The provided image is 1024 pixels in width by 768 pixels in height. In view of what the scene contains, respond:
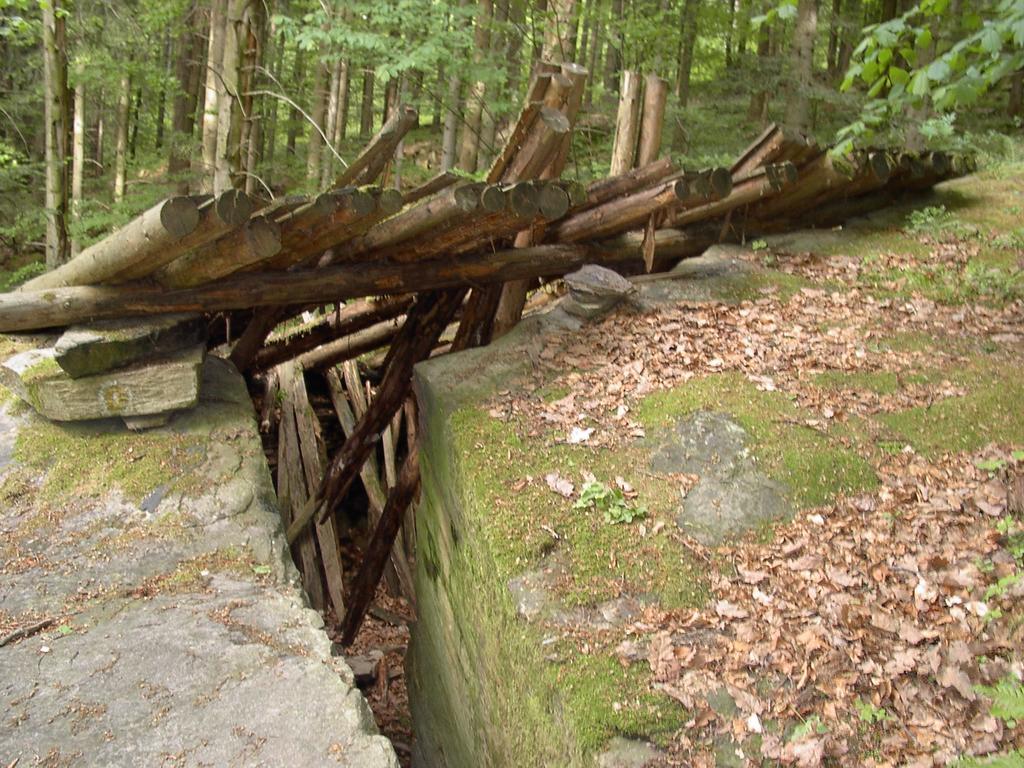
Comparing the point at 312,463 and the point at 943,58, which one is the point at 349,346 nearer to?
the point at 312,463

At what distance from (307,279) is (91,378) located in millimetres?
1697

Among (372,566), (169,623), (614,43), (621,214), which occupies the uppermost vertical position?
(614,43)

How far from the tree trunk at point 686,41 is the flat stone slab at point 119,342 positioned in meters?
11.4

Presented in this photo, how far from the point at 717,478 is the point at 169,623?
3180mm

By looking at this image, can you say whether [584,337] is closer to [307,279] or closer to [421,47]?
[307,279]

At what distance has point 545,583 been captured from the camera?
152 inches

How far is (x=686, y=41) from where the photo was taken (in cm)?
1602

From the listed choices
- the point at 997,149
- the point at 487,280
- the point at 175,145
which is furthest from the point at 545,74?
the point at 997,149

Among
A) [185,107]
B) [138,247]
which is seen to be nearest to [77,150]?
[185,107]

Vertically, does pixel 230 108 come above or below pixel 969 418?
above

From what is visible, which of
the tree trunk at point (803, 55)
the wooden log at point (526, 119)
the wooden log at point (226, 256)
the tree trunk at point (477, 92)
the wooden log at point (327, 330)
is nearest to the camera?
the wooden log at point (226, 256)

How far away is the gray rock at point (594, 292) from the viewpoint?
6312 millimetres

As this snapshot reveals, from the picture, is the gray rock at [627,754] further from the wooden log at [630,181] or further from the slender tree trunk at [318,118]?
the slender tree trunk at [318,118]

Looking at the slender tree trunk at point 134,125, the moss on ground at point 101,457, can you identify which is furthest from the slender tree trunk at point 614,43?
the slender tree trunk at point 134,125
